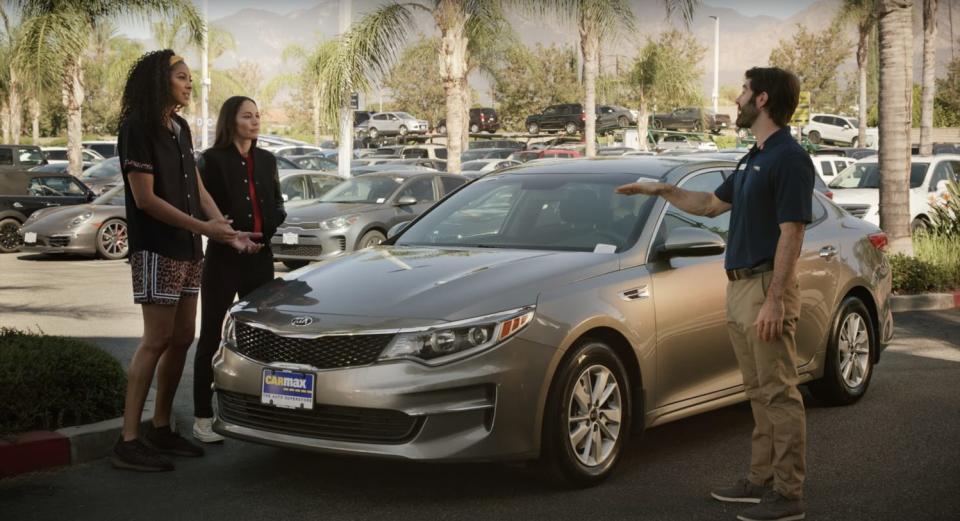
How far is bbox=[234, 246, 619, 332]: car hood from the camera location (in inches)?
210

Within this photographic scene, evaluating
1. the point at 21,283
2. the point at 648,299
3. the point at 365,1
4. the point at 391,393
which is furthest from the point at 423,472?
the point at 365,1

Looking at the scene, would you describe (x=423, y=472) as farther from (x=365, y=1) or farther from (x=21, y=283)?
(x=365, y=1)

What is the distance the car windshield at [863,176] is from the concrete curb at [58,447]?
661 inches

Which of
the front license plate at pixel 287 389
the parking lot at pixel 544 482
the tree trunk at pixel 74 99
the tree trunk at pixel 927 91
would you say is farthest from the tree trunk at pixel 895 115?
the tree trunk at pixel 927 91

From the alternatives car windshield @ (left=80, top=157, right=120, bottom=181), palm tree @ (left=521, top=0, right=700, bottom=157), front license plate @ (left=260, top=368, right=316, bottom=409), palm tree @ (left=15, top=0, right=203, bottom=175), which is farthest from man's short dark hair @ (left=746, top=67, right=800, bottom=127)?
car windshield @ (left=80, top=157, right=120, bottom=181)

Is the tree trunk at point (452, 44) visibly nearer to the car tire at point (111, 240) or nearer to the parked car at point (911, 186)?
the car tire at point (111, 240)

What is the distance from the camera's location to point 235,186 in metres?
6.73

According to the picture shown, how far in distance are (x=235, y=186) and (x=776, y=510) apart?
3.42 m

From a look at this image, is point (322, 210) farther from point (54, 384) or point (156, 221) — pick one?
point (156, 221)

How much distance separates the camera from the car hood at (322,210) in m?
17.3

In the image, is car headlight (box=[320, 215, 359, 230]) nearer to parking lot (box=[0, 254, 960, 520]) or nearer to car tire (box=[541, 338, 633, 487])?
parking lot (box=[0, 254, 960, 520])

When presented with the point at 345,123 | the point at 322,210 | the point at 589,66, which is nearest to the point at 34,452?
the point at 322,210

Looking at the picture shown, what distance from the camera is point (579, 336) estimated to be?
5.55m

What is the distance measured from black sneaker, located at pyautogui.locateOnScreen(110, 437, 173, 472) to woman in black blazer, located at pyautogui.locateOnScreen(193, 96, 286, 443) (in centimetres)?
52
